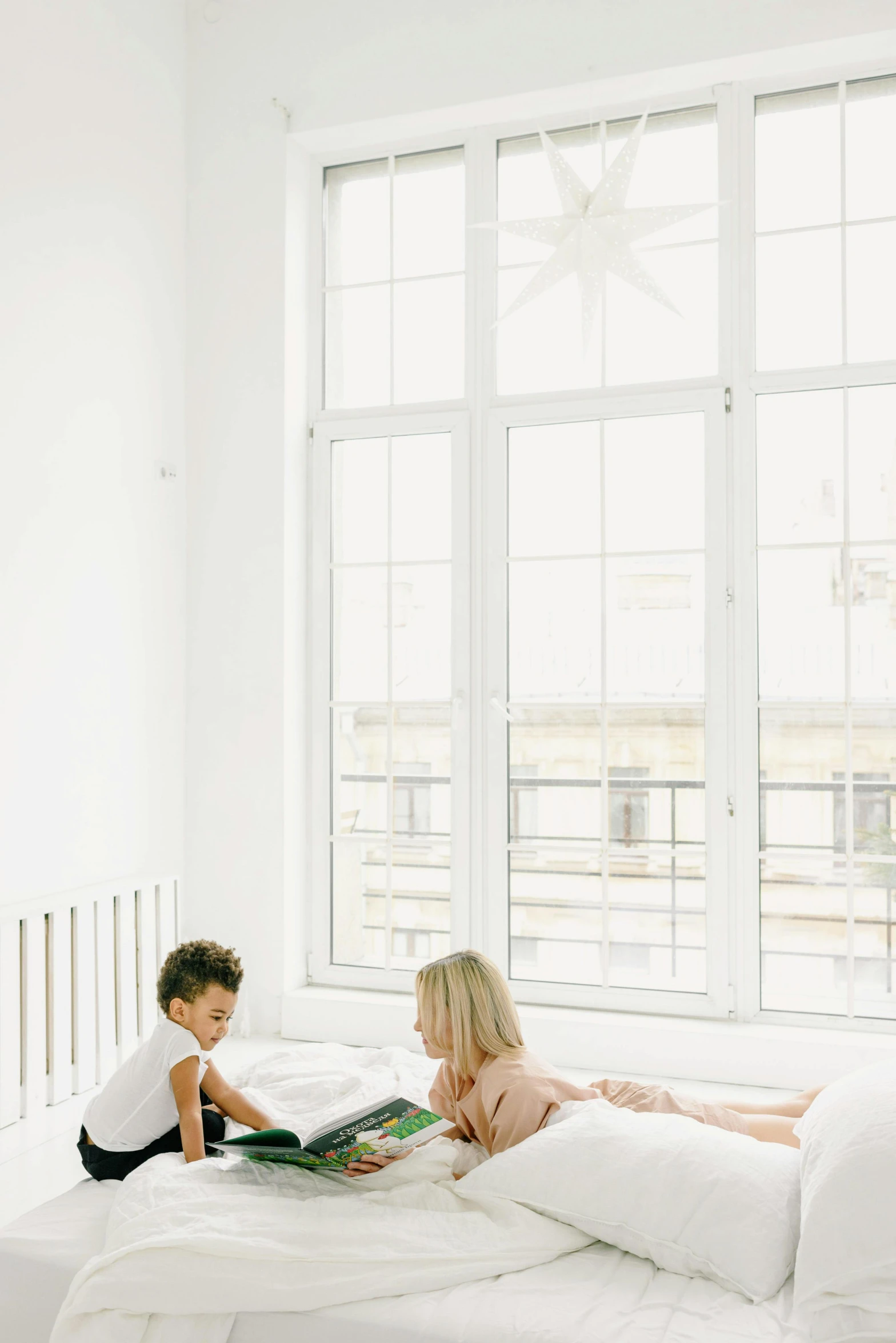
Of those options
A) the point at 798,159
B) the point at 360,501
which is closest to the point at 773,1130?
the point at 360,501

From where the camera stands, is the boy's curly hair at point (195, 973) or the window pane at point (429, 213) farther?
the window pane at point (429, 213)

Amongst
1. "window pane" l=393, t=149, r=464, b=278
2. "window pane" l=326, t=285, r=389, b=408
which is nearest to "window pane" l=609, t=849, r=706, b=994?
"window pane" l=326, t=285, r=389, b=408

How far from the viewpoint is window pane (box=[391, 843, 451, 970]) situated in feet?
11.3

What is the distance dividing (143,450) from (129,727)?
2.97 ft

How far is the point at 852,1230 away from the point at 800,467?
2291 mm

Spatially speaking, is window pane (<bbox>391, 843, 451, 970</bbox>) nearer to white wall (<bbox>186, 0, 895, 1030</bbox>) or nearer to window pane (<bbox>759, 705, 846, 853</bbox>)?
white wall (<bbox>186, 0, 895, 1030</bbox>)

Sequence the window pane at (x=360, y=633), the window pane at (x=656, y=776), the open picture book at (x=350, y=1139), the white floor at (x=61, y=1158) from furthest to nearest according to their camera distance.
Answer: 1. the window pane at (x=360, y=633)
2. the window pane at (x=656, y=776)
3. the white floor at (x=61, y=1158)
4. the open picture book at (x=350, y=1139)

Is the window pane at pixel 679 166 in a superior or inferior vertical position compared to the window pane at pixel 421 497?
superior

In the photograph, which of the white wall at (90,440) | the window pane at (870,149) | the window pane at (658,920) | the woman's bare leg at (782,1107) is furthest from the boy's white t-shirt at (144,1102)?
the window pane at (870,149)

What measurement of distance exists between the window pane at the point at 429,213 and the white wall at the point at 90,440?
0.77m

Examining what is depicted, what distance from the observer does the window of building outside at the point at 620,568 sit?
308 centimetres

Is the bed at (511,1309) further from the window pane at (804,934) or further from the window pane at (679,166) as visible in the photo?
the window pane at (679,166)

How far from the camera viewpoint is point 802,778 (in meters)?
3.10

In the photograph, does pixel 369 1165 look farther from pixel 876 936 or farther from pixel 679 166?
pixel 679 166
